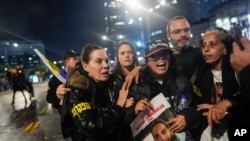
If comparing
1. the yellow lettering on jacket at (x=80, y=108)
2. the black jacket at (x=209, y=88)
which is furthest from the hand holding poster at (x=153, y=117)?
the yellow lettering on jacket at (x=80, y=108)

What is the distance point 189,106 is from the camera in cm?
319

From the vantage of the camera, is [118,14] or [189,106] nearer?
[189,106]

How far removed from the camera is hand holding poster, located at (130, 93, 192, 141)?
2.92 metres

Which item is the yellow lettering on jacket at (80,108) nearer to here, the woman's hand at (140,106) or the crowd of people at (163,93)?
the crowd of people at (163,93)

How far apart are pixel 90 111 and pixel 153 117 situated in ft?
2.07

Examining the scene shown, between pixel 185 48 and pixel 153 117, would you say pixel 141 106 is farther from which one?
pixel 185 48

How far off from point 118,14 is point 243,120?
17995 cm

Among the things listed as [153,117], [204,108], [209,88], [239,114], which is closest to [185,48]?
[209,88]

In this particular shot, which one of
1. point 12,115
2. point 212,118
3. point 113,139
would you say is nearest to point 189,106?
point 212,118

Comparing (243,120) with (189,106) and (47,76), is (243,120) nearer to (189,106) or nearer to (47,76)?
Answer: (189,106)

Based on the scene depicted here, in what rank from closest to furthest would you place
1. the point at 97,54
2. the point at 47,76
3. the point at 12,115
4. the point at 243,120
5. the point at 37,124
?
the point at 243,120
the point at 97,54
the point at 37,124
the point at 12,115
the point at 47,76

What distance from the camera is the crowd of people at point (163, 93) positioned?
2.79 metres

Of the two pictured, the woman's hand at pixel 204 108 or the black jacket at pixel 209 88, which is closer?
the woman's hand at pixel 204 108

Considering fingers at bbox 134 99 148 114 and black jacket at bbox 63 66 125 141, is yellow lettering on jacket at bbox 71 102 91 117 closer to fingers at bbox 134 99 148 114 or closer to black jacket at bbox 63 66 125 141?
black jacket at bbox 63 66 125 141
